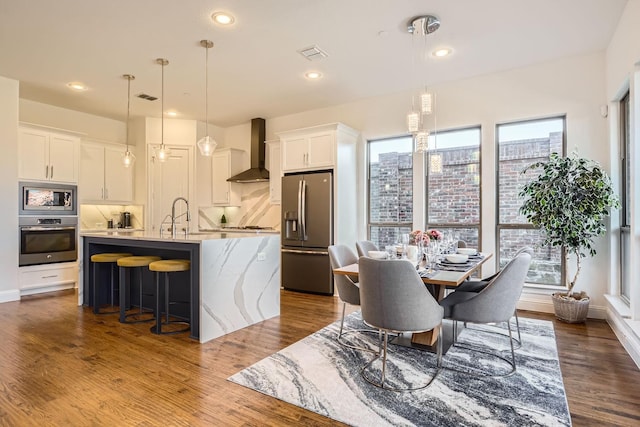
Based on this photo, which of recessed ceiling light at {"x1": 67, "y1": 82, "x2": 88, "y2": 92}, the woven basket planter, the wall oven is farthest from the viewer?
the wall oven

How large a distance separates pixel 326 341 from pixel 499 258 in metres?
2.69

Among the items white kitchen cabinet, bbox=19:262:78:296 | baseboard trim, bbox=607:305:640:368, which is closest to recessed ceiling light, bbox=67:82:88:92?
white kitchen cabinet, bbox=19:262:78:296

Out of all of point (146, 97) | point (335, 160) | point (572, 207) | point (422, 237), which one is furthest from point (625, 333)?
point (146, 97)

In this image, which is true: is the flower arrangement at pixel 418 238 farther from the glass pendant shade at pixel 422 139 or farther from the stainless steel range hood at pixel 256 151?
the stainless steel range hood at pixel 256 151

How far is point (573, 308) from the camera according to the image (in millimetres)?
3771

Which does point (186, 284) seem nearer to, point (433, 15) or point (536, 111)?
point (433, 15)

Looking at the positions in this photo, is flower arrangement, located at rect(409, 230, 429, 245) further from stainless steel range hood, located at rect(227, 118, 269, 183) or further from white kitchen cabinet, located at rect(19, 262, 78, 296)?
white kitchen cabinet, located at rect(19, 262, 78, 296)

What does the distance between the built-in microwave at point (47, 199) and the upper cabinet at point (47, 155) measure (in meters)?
0.11

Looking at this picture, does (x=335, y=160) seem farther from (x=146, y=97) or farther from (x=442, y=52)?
(x=146, y=97)

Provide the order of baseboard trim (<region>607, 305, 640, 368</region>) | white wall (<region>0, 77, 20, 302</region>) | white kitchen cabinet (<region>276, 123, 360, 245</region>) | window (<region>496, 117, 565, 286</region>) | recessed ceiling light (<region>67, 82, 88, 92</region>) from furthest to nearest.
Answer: white kitchen cabinet (<region>276, 123, 360, 245</region>), recessed ceiling light (<region>67, 82, 88, 92</region>), white wall (<region>0, 77, 20, 302</region>), window (<region>496, 117, 565, 286</region>), baseboard trim (<region>607, 305, 640, 368</region>)

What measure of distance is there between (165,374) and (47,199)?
427 centimetres

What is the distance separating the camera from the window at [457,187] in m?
4.76

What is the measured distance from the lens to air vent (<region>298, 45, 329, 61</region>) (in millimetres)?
3868

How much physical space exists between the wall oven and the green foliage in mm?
6462
